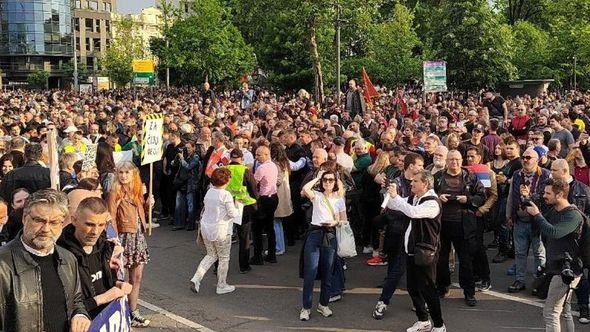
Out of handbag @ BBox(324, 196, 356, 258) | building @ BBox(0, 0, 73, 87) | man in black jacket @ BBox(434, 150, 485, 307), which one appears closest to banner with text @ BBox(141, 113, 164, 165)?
handbag @ BBox(324, 196, 356, 258)

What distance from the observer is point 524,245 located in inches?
328

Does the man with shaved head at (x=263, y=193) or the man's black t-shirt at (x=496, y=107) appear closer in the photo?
the man with shaved head at (x=263, y=193)

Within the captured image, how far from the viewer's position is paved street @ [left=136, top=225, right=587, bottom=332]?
287 inches

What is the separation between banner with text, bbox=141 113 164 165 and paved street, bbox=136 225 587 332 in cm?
166

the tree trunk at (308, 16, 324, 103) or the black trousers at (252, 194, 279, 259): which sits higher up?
the tree trunk at (308, 16, 324, 103)

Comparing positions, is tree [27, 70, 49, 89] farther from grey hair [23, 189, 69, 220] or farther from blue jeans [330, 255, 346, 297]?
grey hair [23, 189, 69, 220]

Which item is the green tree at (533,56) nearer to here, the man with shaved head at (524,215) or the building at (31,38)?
the man with shaved head at (524,215)

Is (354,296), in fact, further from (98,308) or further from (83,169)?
(98,308)

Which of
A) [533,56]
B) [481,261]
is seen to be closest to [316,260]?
[481,261]

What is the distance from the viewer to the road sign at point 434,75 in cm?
2028

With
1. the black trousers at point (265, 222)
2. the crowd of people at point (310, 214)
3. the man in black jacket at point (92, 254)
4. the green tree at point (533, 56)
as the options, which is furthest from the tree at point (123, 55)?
the man in black jacket at point (92, 254)

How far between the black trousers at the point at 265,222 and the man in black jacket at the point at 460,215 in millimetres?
2809

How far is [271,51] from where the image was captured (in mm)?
33656

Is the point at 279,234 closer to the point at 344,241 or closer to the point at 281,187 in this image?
the point at 281,187
